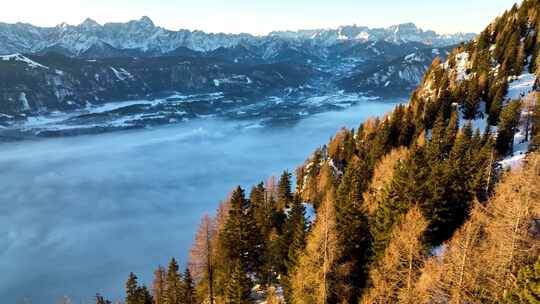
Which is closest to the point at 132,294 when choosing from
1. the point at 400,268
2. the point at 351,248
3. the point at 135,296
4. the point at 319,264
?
the point at 135,296

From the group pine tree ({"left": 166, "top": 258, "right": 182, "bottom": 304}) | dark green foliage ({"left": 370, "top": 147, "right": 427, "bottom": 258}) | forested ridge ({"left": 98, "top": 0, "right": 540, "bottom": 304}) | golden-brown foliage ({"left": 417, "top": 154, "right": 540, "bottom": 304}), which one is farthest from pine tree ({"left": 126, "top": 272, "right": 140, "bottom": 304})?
golden-brown foliage ({"left": 417, "top": 154, "right": 540, "bottom": 304})

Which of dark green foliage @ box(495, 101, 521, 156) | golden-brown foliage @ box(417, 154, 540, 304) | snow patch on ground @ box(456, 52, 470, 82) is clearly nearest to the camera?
golden-brown foliage @ box(417, 154, 540, 304)

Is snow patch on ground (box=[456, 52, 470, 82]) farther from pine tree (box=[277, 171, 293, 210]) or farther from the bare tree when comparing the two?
the bare tree

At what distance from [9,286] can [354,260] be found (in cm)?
11557

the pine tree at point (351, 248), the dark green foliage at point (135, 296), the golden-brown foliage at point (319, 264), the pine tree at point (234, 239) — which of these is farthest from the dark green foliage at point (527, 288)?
the dark green foliage at point (135, 296)

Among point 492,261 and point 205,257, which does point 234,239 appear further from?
point 492,261

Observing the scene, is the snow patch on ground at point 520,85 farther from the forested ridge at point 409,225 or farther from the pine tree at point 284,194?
the pine tree at point 284,194

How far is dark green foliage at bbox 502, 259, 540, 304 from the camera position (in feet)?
68.5

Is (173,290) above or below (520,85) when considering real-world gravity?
below

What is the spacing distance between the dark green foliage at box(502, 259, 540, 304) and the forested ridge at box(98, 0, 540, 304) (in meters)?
0.07

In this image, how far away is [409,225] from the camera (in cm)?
3459

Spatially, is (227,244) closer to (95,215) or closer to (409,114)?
(409,114)

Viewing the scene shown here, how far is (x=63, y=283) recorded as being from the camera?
4513 inches

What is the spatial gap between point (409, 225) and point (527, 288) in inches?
523
